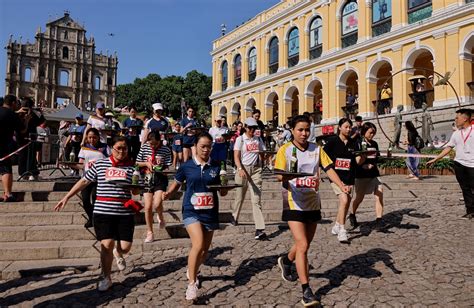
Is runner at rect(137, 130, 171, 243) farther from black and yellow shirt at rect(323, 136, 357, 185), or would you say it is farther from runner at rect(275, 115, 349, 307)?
black and yellow shirt at rect(323, 136, 357, 185)

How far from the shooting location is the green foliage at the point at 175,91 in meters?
67.5

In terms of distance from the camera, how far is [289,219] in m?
4.18

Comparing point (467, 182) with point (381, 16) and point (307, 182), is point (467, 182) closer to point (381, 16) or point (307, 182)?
point (307, 182)

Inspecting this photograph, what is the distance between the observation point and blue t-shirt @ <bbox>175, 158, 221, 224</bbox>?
170 inches

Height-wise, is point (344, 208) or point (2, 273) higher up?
point (344, 208)

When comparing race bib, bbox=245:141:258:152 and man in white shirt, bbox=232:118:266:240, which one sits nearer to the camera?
man in white shirt, bbox=232:118:266:240

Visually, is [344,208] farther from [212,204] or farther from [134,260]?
[134,260]

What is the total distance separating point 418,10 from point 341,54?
5200 millimetres

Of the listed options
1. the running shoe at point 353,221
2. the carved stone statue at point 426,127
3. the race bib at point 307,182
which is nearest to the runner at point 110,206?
the race bib at point 307,182

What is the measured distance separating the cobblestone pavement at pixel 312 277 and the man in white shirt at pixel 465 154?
671 millimetres

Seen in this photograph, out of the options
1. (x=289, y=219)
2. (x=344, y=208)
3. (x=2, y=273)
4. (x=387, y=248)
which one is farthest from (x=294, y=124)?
(x=2, y=273)

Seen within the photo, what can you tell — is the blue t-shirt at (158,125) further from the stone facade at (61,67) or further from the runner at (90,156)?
the stone facade at (61,67)

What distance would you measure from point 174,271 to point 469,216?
5471 millimetres

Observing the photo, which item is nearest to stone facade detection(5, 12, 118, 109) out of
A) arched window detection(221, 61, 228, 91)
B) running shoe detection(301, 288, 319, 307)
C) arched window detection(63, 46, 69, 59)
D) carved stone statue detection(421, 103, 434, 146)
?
arched window detection(63, 46, 69, 59)
